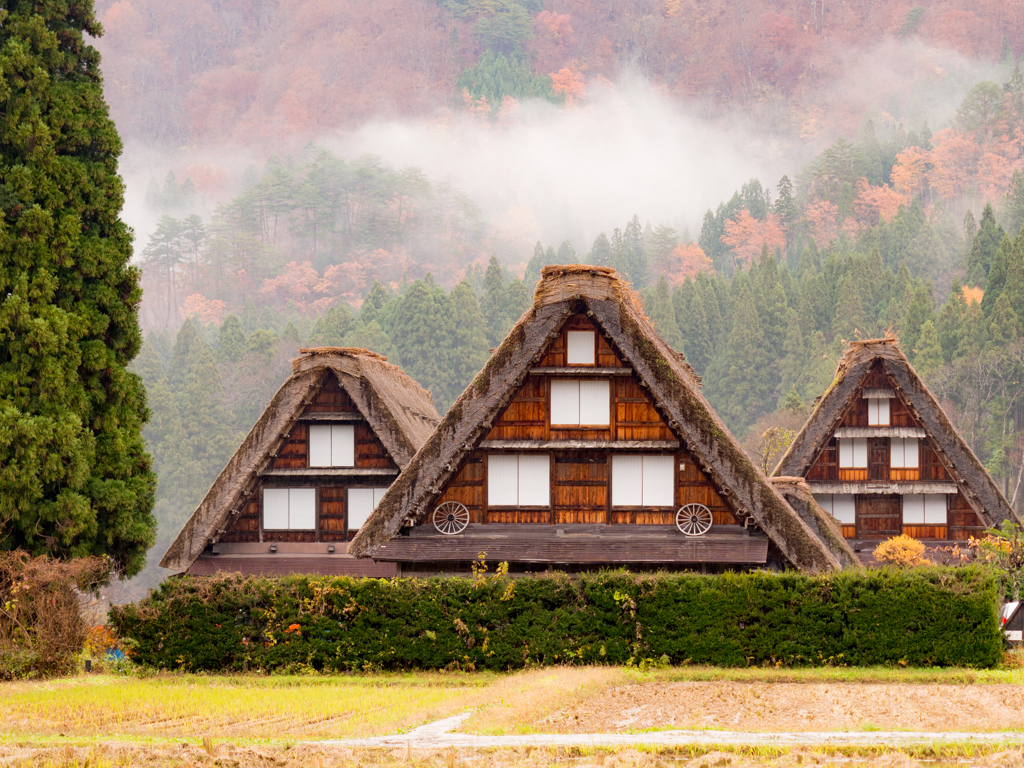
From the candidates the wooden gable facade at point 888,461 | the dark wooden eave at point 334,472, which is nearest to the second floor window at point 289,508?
the dark wooden eave at point 334,472

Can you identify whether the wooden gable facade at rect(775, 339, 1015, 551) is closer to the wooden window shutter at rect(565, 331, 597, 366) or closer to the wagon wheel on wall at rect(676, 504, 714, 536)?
the wagon wheel on wall at rect(676, 504, 714, 536)

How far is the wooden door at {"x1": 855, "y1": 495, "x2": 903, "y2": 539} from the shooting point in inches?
1470

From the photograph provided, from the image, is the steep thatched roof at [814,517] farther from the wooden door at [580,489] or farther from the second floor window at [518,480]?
the second floor window at [518,480]

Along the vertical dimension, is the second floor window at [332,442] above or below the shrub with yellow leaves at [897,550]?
above

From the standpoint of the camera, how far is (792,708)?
51.9 ft

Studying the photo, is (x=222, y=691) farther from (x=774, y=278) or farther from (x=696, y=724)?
(x=774, y=278)

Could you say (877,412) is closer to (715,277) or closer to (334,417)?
(334,417)

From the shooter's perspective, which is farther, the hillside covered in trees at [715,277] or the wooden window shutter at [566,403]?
the hillside covered in trees at [715,277]

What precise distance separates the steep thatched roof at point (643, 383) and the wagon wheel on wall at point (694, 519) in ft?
2.02

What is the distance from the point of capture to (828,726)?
14.0 meters

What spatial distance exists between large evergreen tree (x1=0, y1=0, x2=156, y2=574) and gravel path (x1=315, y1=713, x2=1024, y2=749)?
13072mm

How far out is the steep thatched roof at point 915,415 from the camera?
3516 centimetres

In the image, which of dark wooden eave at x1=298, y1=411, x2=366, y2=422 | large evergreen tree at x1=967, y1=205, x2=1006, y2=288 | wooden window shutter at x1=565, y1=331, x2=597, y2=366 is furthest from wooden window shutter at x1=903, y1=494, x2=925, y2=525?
Answer: large evergreen tree at x1=967, y1=205, x2=1006, y2=288

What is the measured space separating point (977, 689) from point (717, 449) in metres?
6.94
